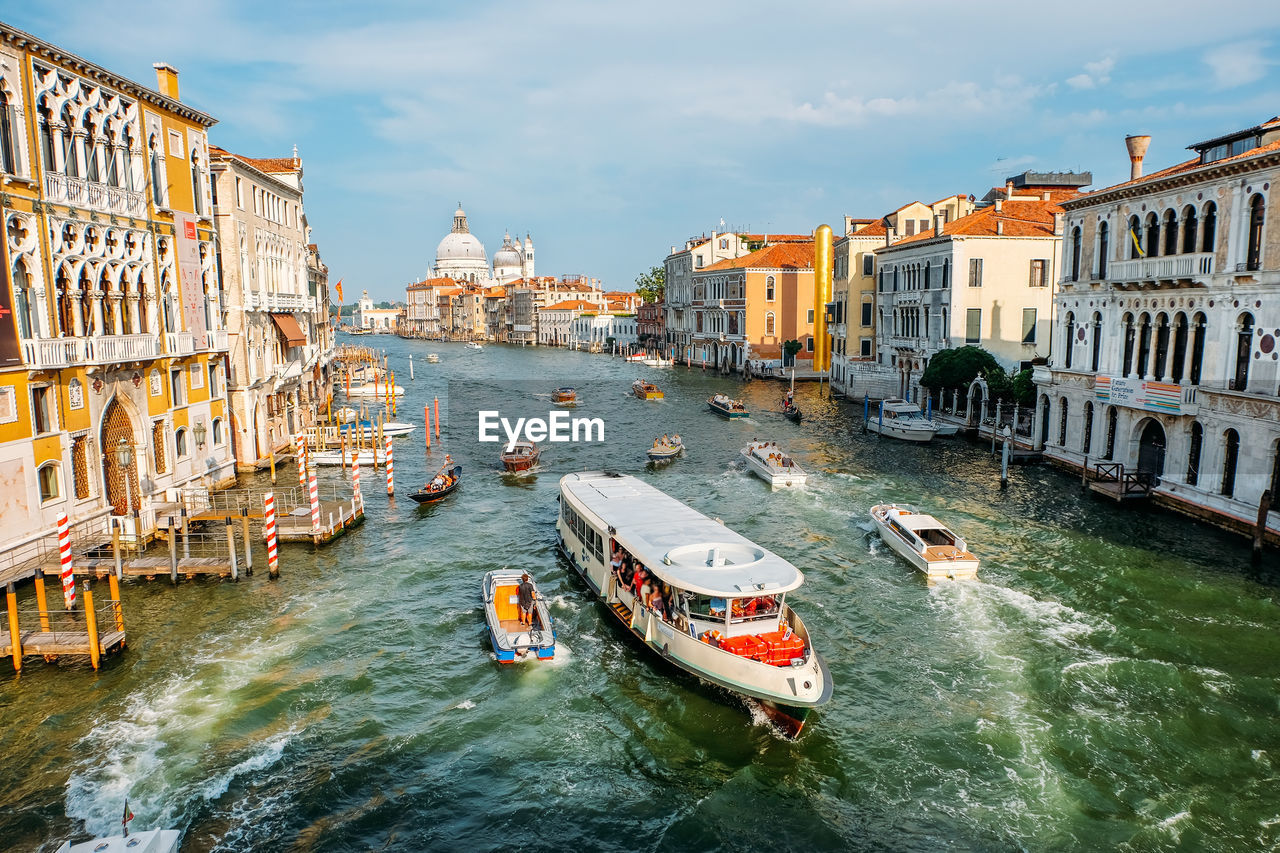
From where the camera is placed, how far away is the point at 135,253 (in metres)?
25.1

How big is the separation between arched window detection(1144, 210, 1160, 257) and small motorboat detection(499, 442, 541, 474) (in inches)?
978

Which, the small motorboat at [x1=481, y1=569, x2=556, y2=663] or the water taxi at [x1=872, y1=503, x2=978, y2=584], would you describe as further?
the water taxi at [x1=872, y1=503, x2=978, y2=584]

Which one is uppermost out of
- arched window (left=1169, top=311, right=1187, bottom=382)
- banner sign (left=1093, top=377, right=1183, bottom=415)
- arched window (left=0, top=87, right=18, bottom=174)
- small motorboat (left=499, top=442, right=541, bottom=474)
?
arched window (left=0, top=87, right=18, bottom=174)

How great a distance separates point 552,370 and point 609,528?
260 feet

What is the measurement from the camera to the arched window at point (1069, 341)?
109ft

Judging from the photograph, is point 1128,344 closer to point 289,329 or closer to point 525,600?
point 525,600

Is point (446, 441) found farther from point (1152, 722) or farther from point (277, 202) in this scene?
point (1152, 722)

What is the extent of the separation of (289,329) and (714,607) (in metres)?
31.0

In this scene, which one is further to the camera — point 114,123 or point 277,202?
point 277,202

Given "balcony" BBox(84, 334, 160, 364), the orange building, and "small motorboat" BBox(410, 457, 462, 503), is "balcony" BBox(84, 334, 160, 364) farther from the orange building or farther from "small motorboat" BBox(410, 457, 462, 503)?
the orange building

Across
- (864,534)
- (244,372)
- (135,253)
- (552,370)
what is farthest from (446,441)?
(552,370)

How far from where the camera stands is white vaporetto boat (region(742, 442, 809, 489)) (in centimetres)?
3297

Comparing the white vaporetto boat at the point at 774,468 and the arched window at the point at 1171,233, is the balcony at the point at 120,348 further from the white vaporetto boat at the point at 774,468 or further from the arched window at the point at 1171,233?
the arched window at the point at 1171,233

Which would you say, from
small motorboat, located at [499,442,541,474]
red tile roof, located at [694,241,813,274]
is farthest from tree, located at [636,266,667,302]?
small motorboat, located at [499,442,541,474]
